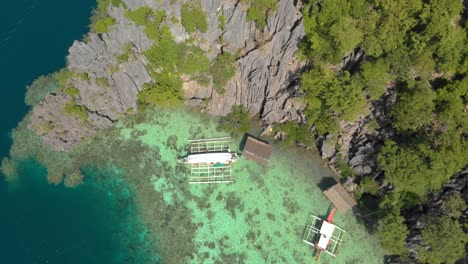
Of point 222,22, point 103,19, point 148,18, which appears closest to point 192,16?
point 222,22

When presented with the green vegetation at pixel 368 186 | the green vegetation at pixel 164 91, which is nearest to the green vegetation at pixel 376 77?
the green vegetation at pixel 368 186

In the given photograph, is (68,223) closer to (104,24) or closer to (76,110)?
(76,110)

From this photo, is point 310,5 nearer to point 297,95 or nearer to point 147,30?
point 297,95

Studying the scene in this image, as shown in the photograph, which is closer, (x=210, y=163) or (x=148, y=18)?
(x=148, y=18)

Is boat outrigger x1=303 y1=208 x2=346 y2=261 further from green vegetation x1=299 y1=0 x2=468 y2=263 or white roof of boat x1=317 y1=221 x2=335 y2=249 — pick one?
green vegetation x1=299 y1=0 x2=468 y2=263

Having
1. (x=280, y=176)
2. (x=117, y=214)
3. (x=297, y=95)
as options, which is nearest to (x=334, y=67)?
(x=297, y=95)

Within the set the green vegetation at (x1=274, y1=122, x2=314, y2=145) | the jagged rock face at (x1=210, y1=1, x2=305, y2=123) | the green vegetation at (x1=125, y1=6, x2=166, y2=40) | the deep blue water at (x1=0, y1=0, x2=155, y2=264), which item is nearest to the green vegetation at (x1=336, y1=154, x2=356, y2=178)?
the green vegetation at (x1=274, y1=122, x2=314, y2=145)

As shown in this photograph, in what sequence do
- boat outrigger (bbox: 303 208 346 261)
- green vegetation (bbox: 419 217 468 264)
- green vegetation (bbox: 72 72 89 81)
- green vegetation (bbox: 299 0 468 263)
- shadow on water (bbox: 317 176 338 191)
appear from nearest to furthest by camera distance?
green vegetation (bbox: 419 217 468 264), green vegetation (bbox: 299 0 468 263), boat outrigger (bbox: 303 208 346 261), shadow on water (bbox: 317 176 338 191), green vegetation (bbox: 72 72 89 81)

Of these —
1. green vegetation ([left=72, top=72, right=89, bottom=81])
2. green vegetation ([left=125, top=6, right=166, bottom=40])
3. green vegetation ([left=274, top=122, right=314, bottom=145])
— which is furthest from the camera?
green vegetation ([left=72, top=72, right=89, bottom=81])
